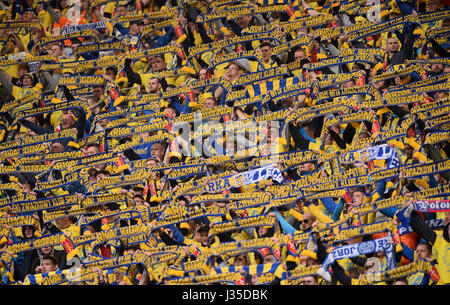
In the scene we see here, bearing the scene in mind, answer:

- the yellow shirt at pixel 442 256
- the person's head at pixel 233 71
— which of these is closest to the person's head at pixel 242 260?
→ the yellow shirt at pixel 442 256

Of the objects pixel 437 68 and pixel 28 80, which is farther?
pixel 28 80

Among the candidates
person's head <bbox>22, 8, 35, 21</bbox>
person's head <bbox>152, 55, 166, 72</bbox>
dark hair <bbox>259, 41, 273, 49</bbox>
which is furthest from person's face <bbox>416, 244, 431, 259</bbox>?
person's head <bbox>22, 8, 35, 21</bbox>

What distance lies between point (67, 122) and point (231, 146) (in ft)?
5.63

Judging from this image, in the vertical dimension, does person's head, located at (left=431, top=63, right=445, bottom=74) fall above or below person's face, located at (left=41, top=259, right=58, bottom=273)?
above

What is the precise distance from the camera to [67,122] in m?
6.26

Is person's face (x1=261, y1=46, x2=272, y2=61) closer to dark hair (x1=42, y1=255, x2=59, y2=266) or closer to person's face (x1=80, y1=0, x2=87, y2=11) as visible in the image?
person's face (x1=80, y1=0, x2=87, y2=11)

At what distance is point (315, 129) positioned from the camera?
18.1ft

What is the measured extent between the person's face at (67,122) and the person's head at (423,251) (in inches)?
134

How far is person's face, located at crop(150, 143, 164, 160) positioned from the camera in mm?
5820

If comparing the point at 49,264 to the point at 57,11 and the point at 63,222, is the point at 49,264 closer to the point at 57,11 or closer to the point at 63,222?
the point at 63,222

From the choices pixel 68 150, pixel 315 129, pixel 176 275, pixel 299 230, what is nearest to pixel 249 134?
pixel 315 129

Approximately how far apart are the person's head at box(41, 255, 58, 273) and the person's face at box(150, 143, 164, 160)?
125cm

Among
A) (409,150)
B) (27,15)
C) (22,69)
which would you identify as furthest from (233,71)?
(27,15)

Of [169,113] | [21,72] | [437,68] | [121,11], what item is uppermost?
[121,11]
